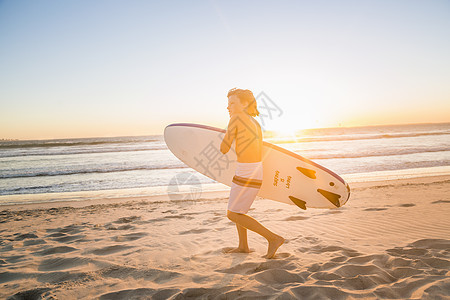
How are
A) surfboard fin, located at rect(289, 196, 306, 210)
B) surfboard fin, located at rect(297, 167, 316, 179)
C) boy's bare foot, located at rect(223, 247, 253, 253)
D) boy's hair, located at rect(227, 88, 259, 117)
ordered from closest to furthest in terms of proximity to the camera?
boy's hair, located at rect(227, 88, 259, 117)
boy's bare foot, located at rect(223, 247, 253, 253)
surfboard fin, located at rect(289, 196, 306, 210)
surfboard fin, located at rect(297, 167, 316, 179)

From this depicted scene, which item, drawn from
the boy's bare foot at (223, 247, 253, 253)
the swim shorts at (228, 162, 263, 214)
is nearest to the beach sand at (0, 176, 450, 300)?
the boy's bare foot at (223, 247, 253, 253)

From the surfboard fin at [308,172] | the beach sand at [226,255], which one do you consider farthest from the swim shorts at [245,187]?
the surfboard fin at [308,172]

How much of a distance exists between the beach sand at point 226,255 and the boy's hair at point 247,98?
1.59 m

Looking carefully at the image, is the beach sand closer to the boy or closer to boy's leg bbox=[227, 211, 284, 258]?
boy's leg bbox=[227, 211, 284, 258]

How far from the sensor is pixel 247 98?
297 centimetres

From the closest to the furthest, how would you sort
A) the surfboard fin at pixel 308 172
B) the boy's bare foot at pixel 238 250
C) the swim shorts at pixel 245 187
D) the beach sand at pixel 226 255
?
the beach sand at pixel 226 255, the swim shorts at pixel 245 187, the boy's bare foot at pixel 238 250, the surfboard fin at pixel 308 172

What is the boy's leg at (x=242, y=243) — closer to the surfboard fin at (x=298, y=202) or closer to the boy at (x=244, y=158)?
the boy at (x=244, y=158)

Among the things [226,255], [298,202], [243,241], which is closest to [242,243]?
[243,241]

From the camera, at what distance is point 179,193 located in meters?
7.52

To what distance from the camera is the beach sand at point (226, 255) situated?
2.30 m

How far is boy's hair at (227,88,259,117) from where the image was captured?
2961 mm

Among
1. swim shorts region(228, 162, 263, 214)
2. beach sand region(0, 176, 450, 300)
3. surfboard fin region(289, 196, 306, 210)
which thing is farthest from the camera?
surfboard fin region(289, 196, 306, 210)

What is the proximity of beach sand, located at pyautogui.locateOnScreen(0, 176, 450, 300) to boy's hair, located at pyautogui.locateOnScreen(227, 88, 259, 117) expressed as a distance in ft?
Result: 5.20

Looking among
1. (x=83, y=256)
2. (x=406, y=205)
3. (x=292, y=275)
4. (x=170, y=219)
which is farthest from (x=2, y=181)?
(x=406, y=205)
